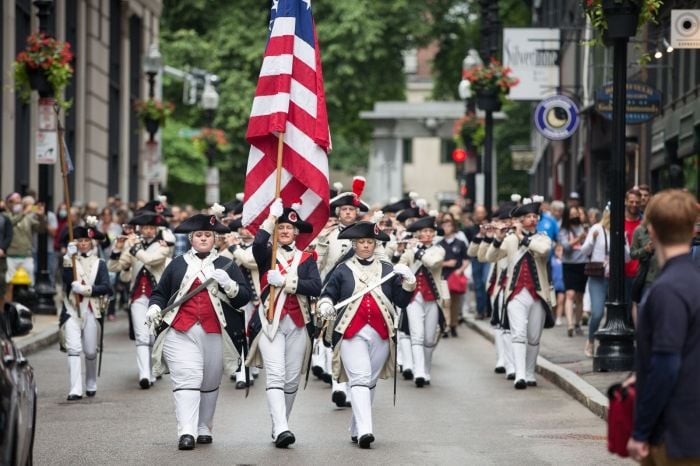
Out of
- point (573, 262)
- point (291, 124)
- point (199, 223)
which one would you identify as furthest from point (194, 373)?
point (573, 262)

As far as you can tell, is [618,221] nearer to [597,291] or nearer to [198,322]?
[597,291]

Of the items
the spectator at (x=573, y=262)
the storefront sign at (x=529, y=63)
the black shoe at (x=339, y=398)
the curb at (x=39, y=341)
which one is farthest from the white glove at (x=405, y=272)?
the storefront sign at (x=529, y=63)

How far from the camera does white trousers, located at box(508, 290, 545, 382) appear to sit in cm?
1694

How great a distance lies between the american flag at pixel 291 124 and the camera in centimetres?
1362

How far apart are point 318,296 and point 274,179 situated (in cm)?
141

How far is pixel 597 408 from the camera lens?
14008 millimetres

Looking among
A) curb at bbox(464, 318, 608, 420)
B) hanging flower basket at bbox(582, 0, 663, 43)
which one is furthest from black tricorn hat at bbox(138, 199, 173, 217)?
hanging flower basket at bbox(582, 0, 663, 43)

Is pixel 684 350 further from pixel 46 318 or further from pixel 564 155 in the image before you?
pixel 564 155

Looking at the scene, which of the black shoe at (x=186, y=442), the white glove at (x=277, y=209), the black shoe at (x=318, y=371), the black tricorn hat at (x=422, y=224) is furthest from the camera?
the black tricorn hat at (x=422, y=224)

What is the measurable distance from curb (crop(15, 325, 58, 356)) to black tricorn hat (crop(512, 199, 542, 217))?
6.43 metres

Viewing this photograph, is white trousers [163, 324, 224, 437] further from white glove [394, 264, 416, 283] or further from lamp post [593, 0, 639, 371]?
lamp post [593, 0, 639, 371]

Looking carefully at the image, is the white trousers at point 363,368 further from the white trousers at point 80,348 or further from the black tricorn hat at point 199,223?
the white trousers at point 80,348

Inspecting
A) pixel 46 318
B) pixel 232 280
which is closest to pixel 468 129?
pixel 46 318

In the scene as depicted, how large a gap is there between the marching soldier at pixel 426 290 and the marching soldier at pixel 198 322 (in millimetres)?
5242
